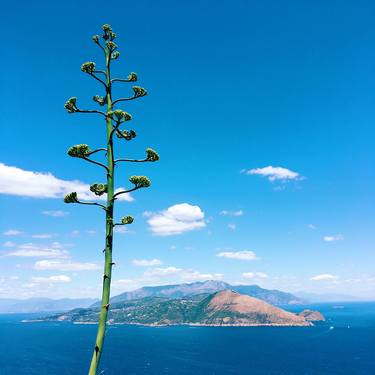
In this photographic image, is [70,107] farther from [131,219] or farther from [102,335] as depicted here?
[102,335]

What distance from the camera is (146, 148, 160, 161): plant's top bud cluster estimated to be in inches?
460

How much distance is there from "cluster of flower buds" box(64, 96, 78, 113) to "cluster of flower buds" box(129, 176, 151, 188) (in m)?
2.75

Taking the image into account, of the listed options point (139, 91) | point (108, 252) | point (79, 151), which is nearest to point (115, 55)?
point (139, 91)

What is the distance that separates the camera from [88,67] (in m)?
11.0

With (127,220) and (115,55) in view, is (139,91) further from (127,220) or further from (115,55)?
(127,220)

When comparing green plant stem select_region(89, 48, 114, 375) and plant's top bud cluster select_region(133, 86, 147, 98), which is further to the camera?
plant's top bud cluster select_region(133, 86, 147, 98)

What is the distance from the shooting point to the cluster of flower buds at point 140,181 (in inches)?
451

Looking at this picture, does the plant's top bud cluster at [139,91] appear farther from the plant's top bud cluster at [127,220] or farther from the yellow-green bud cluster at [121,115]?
the plant's top bud cluster at [127,220]

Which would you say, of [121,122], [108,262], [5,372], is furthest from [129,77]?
[5,372]

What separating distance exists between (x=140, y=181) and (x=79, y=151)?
2070 mm

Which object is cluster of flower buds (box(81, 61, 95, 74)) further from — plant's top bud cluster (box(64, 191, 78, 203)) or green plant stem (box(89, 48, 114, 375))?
plant's top bud cluster (box(64, 191, 78, 203))

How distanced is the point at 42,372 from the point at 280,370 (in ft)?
421

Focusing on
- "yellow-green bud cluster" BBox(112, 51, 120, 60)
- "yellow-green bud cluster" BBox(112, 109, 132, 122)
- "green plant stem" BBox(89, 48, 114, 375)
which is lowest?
"green plant stem" BBox(89, 48, 114, 375)

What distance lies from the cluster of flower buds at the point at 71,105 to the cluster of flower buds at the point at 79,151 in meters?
1.37
